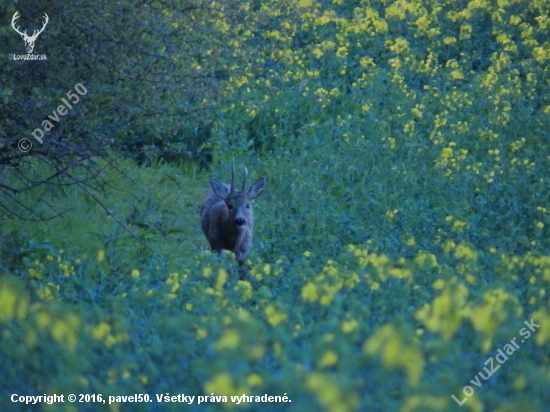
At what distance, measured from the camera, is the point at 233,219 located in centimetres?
1000

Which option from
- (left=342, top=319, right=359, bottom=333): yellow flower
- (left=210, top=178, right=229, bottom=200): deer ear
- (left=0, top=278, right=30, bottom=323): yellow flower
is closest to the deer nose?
(left=210, top=178, right=229, bottom=200): deer ear

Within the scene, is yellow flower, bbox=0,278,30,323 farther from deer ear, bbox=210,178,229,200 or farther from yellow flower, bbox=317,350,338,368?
deer ear, bbox=210,178,229,200

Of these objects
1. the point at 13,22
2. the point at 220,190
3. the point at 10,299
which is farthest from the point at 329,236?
the point at 10,299

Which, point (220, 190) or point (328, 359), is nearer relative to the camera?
point (328, 359)

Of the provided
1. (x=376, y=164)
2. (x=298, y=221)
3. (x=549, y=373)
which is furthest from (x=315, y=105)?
(x=549, y=373)

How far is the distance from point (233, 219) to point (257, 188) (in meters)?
0.60

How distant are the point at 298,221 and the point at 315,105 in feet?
13.6

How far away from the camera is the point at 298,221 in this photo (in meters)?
10.8

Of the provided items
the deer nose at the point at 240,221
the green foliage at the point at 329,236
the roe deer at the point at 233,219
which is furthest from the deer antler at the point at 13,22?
the deer nose at the point at 240,221

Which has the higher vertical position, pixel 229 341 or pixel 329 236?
pixel 329 236

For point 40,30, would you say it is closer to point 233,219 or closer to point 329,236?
point 233,219

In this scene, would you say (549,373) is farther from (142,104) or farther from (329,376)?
(142,104)

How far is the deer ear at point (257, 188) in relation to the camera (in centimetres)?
1036

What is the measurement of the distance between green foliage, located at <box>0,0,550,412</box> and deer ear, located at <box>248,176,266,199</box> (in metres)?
0.54
